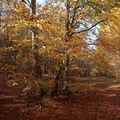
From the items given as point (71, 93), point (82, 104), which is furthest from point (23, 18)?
point (71, 93)

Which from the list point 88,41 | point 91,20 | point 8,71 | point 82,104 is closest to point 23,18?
point 8,71

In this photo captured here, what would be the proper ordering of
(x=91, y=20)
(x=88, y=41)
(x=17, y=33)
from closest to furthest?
1. (x=17, y=33)
2. (x=88, y=41)
3. (x=91, y=20)

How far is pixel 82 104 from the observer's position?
20.1 metres

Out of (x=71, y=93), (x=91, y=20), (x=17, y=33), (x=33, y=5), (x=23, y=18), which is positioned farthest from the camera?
→ (x=71, y=93)

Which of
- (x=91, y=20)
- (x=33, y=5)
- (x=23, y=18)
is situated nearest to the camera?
(x=23, y=18)

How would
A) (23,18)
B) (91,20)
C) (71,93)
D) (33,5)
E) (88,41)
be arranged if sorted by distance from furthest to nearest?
(71,93) → (91,20) → (88,41) → (33,5) → (23,18)

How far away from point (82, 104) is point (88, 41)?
4524mm

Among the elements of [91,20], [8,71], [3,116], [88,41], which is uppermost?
[91,20]

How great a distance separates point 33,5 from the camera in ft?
55.2

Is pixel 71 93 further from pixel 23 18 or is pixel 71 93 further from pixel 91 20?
pixel 23 18

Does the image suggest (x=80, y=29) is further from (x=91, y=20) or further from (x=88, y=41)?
(x=88, y=41)

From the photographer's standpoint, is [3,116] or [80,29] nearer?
[3,116]

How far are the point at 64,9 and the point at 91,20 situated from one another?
6.39 ft

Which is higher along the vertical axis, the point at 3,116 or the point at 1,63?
the point at 1,63
